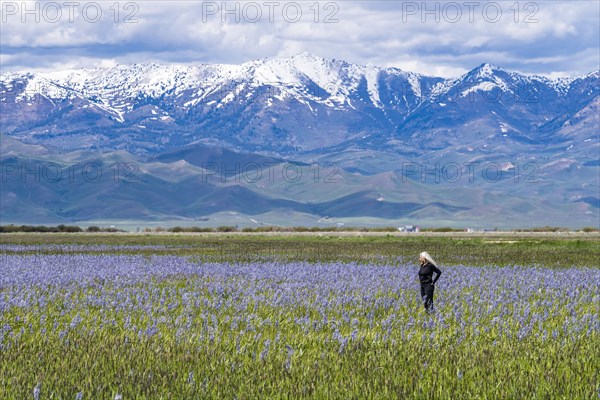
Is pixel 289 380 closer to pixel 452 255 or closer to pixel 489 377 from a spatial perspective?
pixel 489 377

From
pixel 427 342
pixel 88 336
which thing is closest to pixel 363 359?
pixel 427 342

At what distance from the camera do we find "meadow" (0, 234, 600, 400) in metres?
13.5

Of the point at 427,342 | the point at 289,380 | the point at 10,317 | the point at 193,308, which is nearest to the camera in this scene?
the point at 289,380

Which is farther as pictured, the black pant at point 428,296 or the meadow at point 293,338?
the black pant at point 428,296

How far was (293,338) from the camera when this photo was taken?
18.0 meters

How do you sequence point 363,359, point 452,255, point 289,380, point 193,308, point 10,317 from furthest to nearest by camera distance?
point 452,255, point 193,308, point 10,317, point 363,359, point 289,380

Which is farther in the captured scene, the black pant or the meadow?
the black pant

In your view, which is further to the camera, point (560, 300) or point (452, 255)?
point (452, 255)

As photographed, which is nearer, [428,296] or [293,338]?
[293,338]

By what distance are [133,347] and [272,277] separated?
15.0 metres

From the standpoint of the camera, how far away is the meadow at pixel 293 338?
13539mm

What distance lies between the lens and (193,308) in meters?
22.9

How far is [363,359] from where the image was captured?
16.0 metres

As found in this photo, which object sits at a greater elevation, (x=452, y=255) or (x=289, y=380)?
(x=289, y=380)
